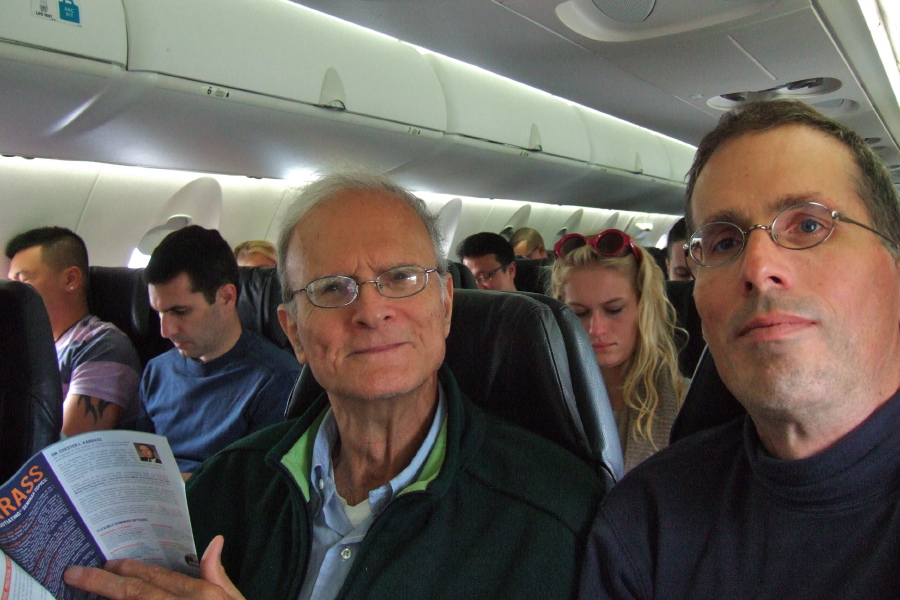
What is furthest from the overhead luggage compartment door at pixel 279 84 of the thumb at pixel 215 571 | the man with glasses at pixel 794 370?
the man with glasses at pixel 794 370

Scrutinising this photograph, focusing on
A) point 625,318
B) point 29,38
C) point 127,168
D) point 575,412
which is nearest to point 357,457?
point 575,412

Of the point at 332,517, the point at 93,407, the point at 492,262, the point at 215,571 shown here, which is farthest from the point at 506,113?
the point at 215,571

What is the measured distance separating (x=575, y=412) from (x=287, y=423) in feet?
2.84

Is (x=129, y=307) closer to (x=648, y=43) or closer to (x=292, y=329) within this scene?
(x=292, y=329)

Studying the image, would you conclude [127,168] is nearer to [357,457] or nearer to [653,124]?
[357,457]

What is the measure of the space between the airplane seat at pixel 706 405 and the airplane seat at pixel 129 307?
141 inches

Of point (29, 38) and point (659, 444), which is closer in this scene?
point (659, 444)

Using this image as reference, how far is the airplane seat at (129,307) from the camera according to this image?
173 inches

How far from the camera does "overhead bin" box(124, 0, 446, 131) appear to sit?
3.42 metres

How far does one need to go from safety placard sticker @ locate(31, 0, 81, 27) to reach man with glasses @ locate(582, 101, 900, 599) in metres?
2.83

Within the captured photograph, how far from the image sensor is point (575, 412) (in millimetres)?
1792

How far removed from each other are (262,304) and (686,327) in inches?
96.8

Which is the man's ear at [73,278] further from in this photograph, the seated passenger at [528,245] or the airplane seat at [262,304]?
the seated passenger at [528,245]

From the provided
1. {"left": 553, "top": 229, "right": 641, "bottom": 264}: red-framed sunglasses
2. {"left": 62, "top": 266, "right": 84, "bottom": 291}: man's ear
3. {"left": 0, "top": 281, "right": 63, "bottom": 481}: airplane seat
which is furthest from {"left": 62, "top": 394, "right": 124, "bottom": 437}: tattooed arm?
{"left": 553, "top": 229, "right": 641, "bottom": 264}: red-framed sunglasses
